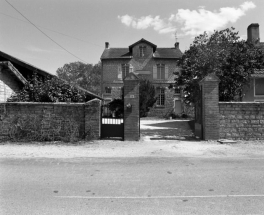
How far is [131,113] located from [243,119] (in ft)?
16.3

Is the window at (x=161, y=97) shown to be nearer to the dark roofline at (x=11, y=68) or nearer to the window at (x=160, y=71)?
the window at (x=160, y=71)

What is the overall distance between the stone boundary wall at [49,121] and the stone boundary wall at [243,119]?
5613mm

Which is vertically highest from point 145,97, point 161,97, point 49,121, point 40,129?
point 161,97

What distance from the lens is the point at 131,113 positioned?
34.3 feet

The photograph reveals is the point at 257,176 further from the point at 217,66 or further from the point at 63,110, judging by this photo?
the point at 217,66

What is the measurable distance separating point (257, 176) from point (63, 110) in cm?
778

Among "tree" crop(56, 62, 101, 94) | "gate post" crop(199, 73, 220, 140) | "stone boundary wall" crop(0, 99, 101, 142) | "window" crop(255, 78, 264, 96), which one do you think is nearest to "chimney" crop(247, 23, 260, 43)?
"window" crop(255, 78, 264, 96)

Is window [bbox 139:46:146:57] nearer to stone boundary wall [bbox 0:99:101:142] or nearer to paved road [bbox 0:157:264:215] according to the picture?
stone boundary wall [bbox 0:99:101:142]

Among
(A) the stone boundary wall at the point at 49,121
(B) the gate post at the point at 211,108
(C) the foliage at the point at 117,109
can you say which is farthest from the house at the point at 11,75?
(B) the gate post at the point at 211,108

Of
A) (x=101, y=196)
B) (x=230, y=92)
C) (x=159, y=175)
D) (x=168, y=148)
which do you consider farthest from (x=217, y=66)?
(x=101, y=196)

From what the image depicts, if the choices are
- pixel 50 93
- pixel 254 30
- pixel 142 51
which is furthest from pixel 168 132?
pixel 142 51

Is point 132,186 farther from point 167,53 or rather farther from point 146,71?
point 167,53

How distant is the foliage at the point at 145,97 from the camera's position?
30.1m

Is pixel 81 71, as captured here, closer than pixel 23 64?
No
